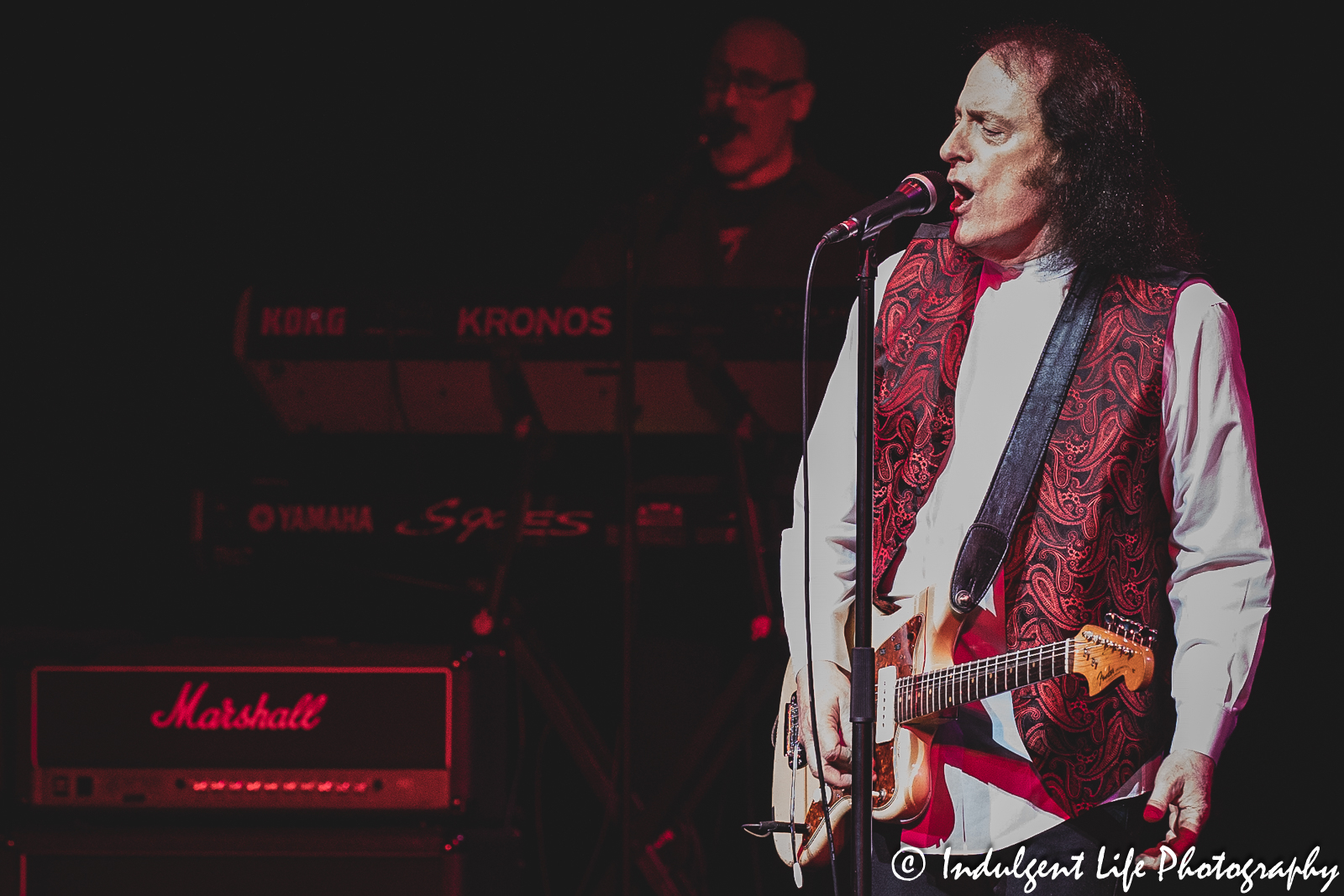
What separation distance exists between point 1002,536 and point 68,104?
325 centimetres

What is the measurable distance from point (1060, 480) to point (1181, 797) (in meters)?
0.43

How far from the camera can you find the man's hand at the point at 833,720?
67.9 inches

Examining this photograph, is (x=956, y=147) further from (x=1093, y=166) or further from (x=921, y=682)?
(x=921, y=682)

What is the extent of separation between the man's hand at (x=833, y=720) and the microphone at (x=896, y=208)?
0.65 m

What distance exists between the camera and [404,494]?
2629mm

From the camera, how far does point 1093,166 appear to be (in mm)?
1783

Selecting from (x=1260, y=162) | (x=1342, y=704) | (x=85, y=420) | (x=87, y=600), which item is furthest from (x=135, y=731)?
(x=1260, y=162)

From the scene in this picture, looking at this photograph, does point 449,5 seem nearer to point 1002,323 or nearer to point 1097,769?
point 1002,323

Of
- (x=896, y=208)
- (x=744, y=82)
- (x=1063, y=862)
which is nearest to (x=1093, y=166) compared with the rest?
(x=896, y=208)

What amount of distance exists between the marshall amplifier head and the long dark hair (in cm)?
160

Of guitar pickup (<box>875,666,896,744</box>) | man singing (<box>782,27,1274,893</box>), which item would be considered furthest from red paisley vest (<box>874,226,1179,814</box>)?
guitar pickup (<box>875,666,896,744</box>)

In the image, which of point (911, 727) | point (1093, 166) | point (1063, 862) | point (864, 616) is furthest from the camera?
point (1093, 166)

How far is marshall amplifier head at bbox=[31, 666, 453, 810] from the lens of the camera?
Answer: 8.48 ft

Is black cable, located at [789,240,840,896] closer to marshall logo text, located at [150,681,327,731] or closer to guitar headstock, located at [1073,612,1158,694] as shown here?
guitar headstock, located at [1073,612,1158,694]
